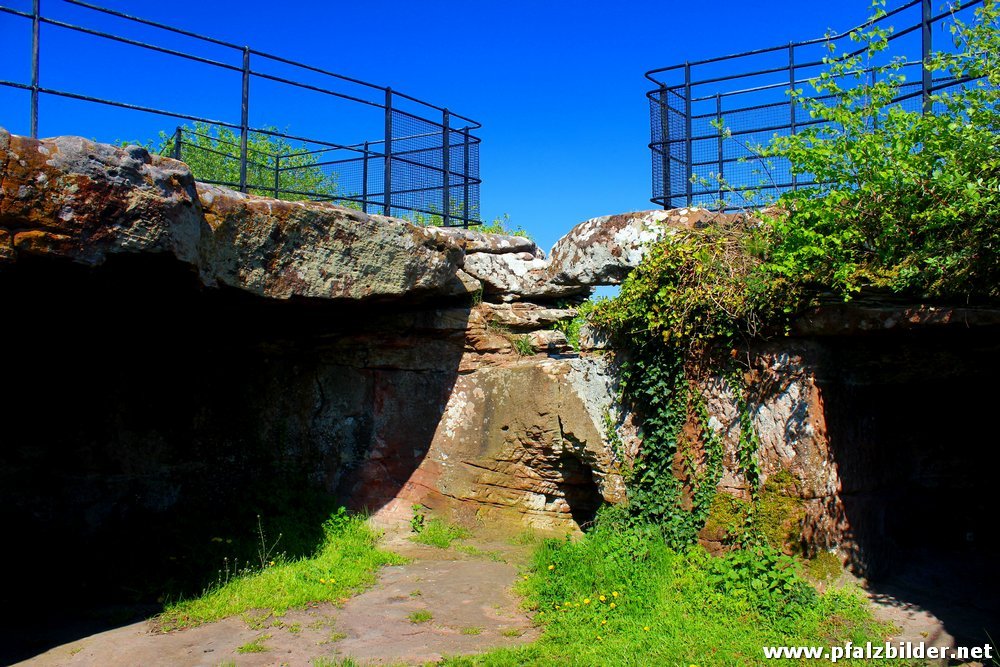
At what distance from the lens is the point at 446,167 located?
10.7 meters

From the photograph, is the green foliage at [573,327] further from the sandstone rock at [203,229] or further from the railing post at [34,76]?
the railing post at [34,76]

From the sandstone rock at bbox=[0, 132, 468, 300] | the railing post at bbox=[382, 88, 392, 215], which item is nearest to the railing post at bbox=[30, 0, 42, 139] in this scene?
the sandstone rock at bbox=[0, 132, 468, 300]

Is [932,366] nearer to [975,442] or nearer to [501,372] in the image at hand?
[975,442]

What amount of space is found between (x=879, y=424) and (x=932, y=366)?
766 mm

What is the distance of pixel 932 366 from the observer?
666 centimetres

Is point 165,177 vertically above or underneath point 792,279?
above

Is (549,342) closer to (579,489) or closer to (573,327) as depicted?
(573,327)

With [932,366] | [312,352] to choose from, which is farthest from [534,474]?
[932,366]

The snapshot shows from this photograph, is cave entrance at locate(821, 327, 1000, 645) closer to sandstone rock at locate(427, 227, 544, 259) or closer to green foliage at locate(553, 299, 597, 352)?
green foliage at locate(553, 299, 597, 352)

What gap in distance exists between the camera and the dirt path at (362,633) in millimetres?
5793

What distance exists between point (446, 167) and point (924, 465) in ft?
22.2

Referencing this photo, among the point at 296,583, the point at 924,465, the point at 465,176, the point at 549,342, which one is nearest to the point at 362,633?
the point at 296,583

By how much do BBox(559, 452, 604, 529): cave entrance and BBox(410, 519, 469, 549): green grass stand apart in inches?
47.9

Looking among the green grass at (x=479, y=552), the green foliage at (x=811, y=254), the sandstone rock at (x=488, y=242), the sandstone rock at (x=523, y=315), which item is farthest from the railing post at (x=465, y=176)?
the green grass at (x=479, y=552)
